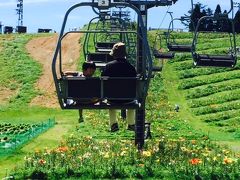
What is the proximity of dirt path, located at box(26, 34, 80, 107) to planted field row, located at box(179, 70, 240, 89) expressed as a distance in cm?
957

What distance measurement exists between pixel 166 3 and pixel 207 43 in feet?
156

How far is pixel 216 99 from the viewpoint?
39.0 meters

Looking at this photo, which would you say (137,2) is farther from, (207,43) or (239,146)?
(207,43)

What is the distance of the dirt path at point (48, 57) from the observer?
141 feet

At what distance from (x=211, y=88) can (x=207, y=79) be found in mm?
3976

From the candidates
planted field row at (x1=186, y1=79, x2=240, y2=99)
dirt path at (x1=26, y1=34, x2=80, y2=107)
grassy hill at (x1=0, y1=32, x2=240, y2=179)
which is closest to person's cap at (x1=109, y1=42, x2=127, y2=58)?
grassy hill at (x1=0, y1=32, x2=240, y2=179)

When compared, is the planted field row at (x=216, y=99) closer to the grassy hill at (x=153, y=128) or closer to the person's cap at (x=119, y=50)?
the grassy hill at (x=153, y=128)

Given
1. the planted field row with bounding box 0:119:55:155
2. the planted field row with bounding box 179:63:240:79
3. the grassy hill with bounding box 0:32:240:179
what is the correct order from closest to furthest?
the grassy hill with bounding box 0:32:240:179 < the planted field row with bounding box 0:119:55:155 < the planted field row with bounding box 179:63:240:79

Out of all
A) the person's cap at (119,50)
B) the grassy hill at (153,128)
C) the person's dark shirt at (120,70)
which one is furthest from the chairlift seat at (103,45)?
the person's dark shirt at (120,70)

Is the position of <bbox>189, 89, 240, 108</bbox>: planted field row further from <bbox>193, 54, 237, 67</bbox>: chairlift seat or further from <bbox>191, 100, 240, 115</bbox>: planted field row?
<bbox>193, 54, 237, 67</bbox>: chairlift seat

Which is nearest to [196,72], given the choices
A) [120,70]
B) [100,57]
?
[100,57]

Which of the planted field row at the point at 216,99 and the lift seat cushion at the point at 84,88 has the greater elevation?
the lift seat cushion at the point at 84,88

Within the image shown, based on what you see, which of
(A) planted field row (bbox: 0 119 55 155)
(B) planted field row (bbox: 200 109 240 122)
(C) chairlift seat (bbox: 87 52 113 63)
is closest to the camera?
(A) planted field row (bbox: 0 119 55 155)

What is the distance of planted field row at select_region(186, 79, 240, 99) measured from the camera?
138ft
